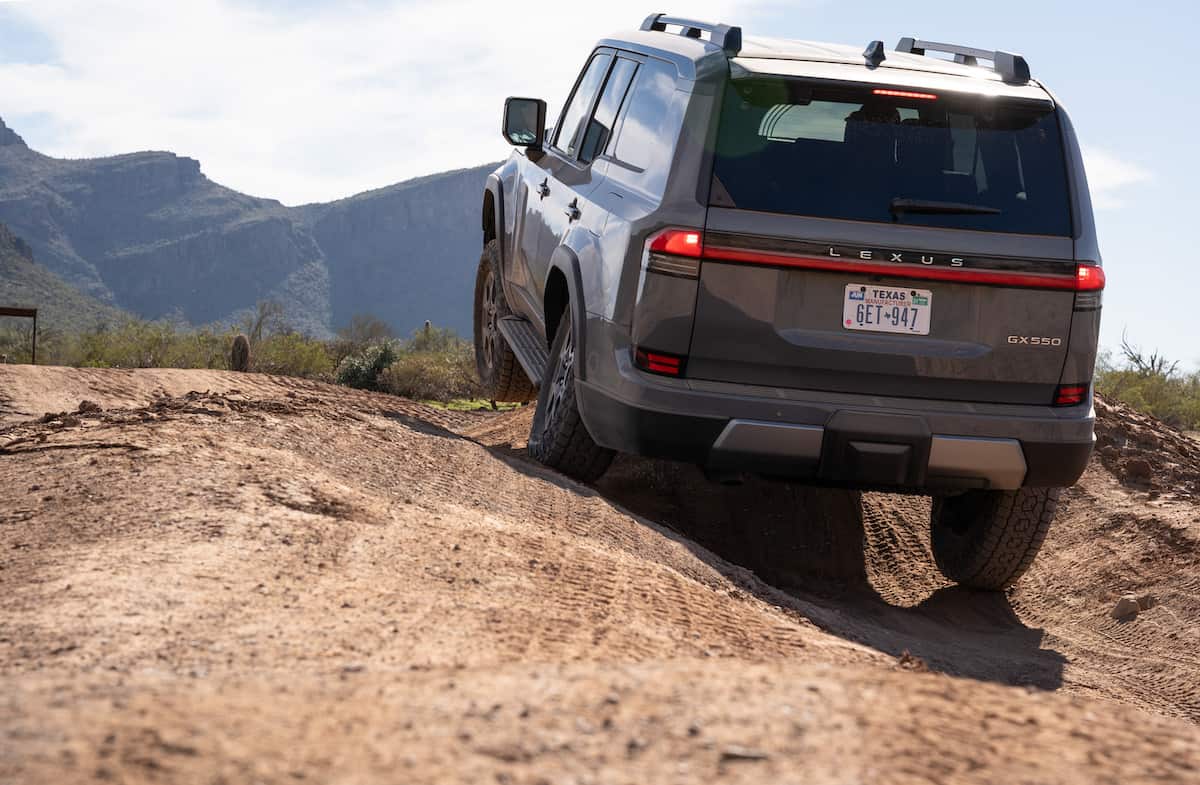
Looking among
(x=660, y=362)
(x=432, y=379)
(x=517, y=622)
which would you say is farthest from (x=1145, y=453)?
(x=432, y=379)

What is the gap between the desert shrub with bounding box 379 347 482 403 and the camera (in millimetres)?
18953

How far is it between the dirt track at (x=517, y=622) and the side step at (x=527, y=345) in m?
0.47

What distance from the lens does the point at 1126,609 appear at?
20.1ft

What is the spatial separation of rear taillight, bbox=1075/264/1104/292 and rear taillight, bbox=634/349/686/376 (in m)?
1.55

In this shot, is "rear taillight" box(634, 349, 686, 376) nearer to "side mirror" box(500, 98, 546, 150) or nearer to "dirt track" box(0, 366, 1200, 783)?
"dirt track" box(0, 366, 1200, 783)

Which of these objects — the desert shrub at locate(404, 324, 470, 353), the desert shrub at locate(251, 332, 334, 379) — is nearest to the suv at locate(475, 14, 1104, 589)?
the desert shrub at locate(251, 332, 334, 379)

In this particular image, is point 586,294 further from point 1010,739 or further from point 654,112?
point 1010,739

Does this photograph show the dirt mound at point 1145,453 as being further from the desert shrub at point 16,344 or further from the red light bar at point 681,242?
the desert shrub at point 16,344

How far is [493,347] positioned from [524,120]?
6.60 feet

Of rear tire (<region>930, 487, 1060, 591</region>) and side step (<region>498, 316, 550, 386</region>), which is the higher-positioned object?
side step (<region>498, 316, 550, 386</region>)

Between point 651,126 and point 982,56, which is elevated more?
point 982,56

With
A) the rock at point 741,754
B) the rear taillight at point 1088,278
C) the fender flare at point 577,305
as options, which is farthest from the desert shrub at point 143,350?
the rock at point 741,754

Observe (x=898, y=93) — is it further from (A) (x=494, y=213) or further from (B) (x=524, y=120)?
(A) (x=494, y=213)

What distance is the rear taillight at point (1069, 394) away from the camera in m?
5.02
